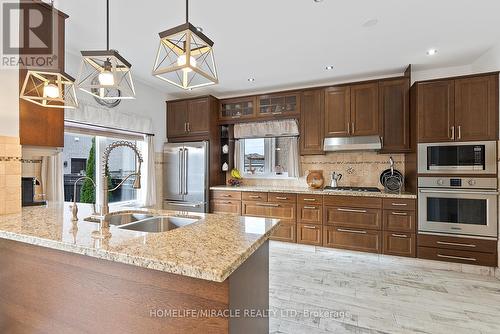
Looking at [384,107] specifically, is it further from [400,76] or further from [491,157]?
[491,157]

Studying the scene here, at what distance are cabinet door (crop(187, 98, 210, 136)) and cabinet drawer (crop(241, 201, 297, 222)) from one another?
4.85 ft

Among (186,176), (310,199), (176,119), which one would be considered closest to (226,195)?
(186,176)

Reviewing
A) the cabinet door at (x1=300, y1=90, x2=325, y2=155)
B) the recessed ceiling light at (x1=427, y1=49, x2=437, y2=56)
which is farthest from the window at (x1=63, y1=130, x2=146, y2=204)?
the recessed ceiling light at (x1=427, y1=49, x2=437, y2=56)

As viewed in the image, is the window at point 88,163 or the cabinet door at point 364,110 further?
the cabinet door at point 364,110

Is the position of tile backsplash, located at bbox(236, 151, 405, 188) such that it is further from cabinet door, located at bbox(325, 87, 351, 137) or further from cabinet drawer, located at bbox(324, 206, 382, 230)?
cabinet drawer, located at bbox(324, 206, 382, 230)

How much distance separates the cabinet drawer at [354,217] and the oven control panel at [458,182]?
641 mm

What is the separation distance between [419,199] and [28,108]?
4.06 meters

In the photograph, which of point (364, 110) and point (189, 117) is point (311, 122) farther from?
point (189, 117)

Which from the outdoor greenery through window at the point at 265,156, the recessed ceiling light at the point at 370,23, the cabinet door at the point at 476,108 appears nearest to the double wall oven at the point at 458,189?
the cabinet door at the point at 476,108

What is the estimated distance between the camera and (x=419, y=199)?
2.99 m

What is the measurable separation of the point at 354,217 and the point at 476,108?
1.87 metres

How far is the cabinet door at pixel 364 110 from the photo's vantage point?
346 centimetres

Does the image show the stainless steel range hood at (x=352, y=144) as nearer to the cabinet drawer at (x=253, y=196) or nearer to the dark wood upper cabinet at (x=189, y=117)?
the cabinet drawer at (x=253, y=196)

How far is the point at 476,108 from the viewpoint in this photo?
278 centimetres
